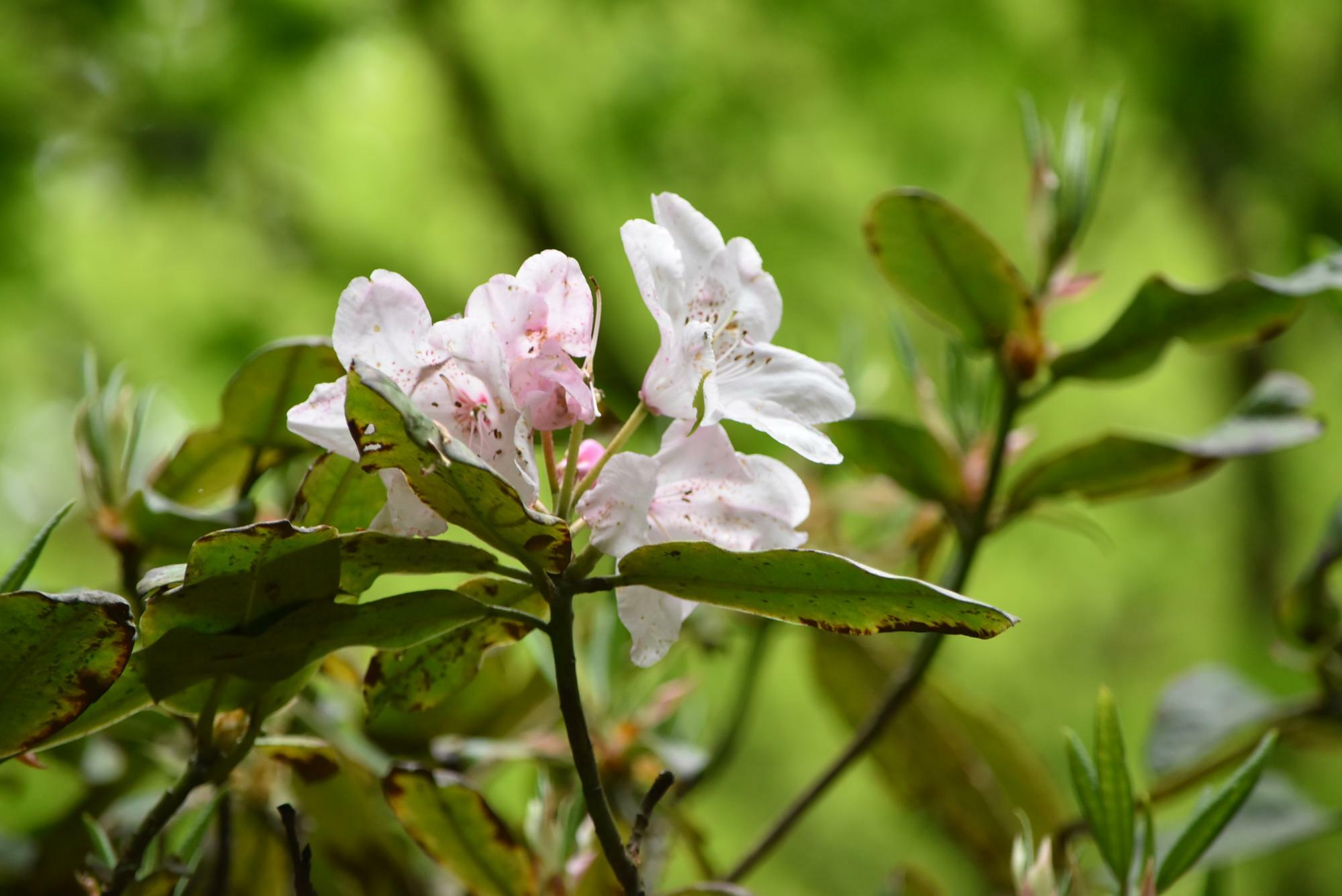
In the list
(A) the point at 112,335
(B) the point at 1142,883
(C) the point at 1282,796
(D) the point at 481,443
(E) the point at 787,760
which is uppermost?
(D) the point at 481,443

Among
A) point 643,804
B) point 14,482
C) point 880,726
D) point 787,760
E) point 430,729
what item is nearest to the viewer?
point 643,804

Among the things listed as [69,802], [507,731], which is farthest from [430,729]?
[69,802]

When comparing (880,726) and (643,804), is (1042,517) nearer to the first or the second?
(880,726)

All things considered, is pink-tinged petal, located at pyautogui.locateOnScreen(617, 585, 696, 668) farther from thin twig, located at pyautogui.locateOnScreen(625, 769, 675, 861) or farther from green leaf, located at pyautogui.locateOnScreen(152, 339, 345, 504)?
green leaf, located at pyautogui.locateOnScreen(152, 339, 345, 504)

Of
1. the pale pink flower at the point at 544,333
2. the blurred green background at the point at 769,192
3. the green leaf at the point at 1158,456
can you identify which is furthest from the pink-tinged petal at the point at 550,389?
the blurred green background at the point at 769,192

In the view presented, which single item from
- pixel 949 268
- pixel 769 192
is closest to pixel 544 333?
pixel 949 268
